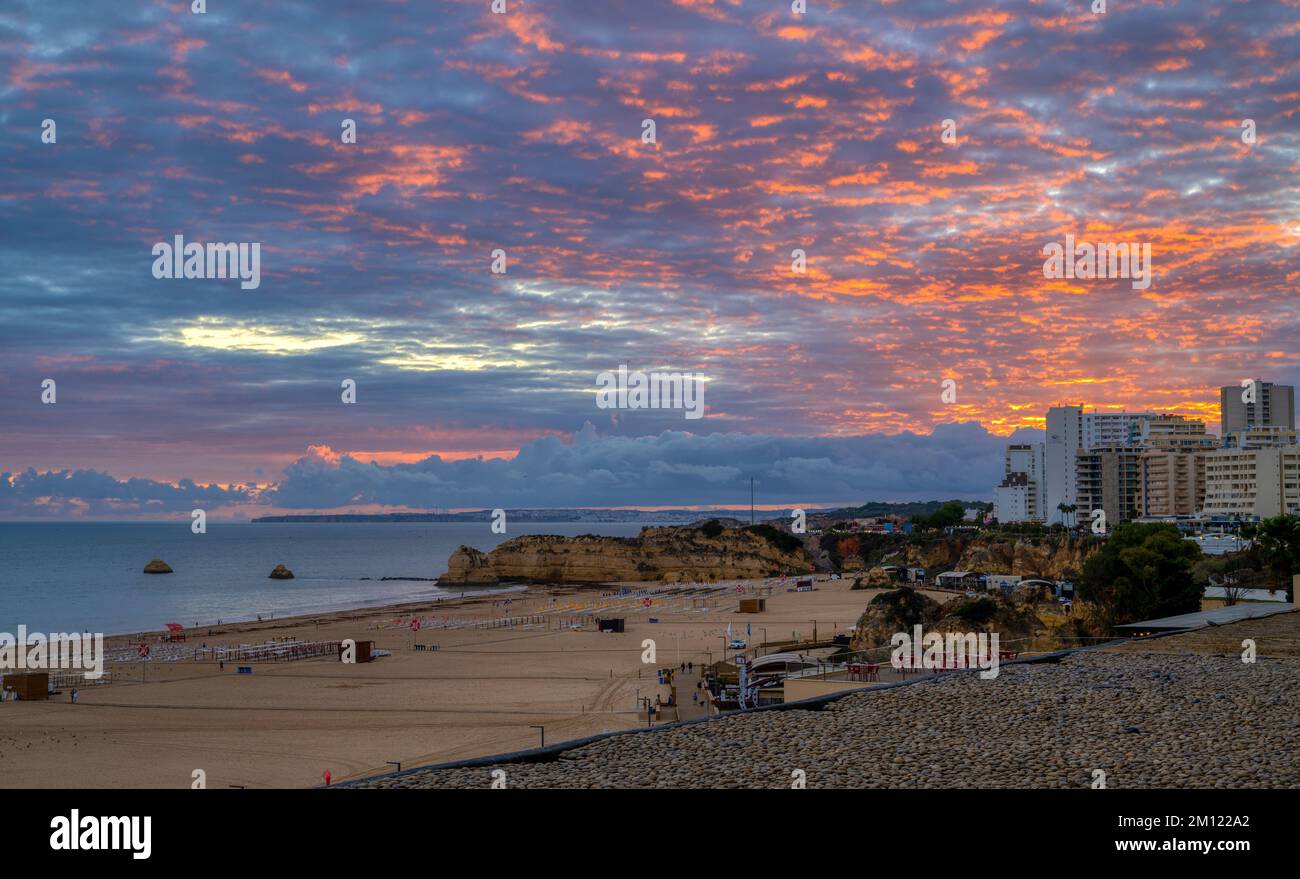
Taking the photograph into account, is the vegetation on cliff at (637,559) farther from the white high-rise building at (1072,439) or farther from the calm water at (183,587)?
the white high-rise building at (1072,439)

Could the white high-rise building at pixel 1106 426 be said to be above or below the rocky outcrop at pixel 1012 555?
above

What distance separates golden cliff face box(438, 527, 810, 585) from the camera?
122 metres

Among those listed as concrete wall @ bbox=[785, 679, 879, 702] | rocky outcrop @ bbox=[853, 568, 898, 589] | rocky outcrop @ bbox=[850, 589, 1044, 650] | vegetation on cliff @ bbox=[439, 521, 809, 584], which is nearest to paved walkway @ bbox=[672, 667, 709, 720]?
concrete wall @ bbox=[785, 679, 879, 702]

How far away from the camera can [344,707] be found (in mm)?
37000

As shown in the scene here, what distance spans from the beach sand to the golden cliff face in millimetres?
53844

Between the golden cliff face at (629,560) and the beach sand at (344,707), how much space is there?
53.8 meters

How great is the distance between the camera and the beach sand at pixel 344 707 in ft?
90.5

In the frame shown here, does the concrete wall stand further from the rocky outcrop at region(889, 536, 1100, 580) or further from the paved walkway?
the rocky outcrop at region(889, 536, 1100, 580)

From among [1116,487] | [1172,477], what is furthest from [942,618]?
[1116,487]

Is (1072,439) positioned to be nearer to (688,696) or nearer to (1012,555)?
(1012,555)

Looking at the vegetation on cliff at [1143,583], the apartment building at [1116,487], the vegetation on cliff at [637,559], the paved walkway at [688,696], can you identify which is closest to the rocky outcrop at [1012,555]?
the vegetation on cliff at [637,559]

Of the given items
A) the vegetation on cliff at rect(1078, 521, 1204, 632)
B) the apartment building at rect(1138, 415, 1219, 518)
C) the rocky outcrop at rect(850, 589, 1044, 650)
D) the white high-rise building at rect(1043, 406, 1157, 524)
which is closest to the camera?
the rocky outcrop at rect(850, 589, 1044, 650)

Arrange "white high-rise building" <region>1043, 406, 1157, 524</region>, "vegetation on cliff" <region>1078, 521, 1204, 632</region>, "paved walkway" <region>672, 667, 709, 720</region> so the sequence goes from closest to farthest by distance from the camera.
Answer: "paved walkway" <region>672, 667, 709, 720</region> → "vegetation on cliff" <region>1078, 521, 1204, 632</region> → "white high-rise building" <region>1043, 406, 1157, 524</region>
